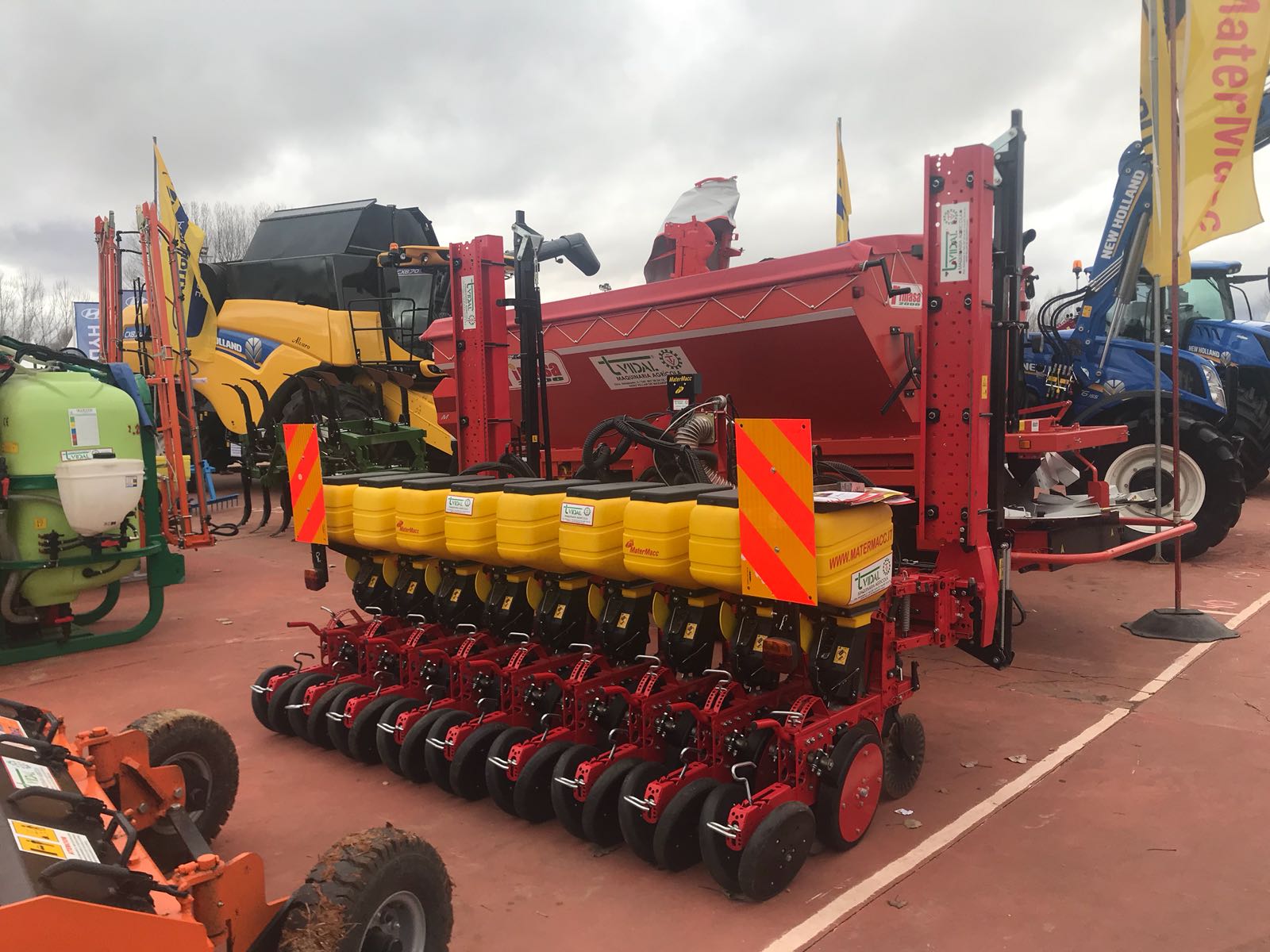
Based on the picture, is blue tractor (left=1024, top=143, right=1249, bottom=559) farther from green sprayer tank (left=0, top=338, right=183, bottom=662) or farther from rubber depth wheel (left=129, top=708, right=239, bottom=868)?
green sprayer tank (left=0, top=338, right=183, bottom=662)

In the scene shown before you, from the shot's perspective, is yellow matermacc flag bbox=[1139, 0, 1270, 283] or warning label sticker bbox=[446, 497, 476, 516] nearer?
warning label sticker bbox=[446, 497, 476, 516]

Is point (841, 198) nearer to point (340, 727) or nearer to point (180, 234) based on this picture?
point (180, 234)

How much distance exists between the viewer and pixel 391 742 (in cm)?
394

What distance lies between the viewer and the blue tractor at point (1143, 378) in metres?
8.05

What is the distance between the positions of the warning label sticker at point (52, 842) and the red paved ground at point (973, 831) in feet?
4.02

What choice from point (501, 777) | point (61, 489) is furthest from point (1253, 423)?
point (61, 489)

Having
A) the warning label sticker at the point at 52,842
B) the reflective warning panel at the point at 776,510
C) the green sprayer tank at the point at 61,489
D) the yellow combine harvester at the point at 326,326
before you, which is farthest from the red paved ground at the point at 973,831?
the yellow combine harvester at the point at 326,326

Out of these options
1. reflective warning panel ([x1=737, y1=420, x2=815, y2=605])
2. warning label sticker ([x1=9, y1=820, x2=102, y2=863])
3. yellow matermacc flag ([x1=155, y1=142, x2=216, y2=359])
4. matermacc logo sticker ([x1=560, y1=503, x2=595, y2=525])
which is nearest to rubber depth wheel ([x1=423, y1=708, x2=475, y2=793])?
matermacc logo sticker ([x1=560, y1=503, x2=595, y2=525])

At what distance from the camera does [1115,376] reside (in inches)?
350

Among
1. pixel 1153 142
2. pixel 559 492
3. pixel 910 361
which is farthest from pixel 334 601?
pixel 1153 142

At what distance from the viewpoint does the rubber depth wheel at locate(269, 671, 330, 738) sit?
4.39 metres

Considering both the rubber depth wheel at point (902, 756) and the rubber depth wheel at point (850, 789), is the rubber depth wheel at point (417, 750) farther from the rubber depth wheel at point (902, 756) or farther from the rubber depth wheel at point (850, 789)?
the rubber depth wheel at point (902, 756)

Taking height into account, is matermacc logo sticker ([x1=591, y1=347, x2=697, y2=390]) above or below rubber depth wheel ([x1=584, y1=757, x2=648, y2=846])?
above

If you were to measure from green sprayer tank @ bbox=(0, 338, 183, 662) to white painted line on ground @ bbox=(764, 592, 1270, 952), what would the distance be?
5111 mm
